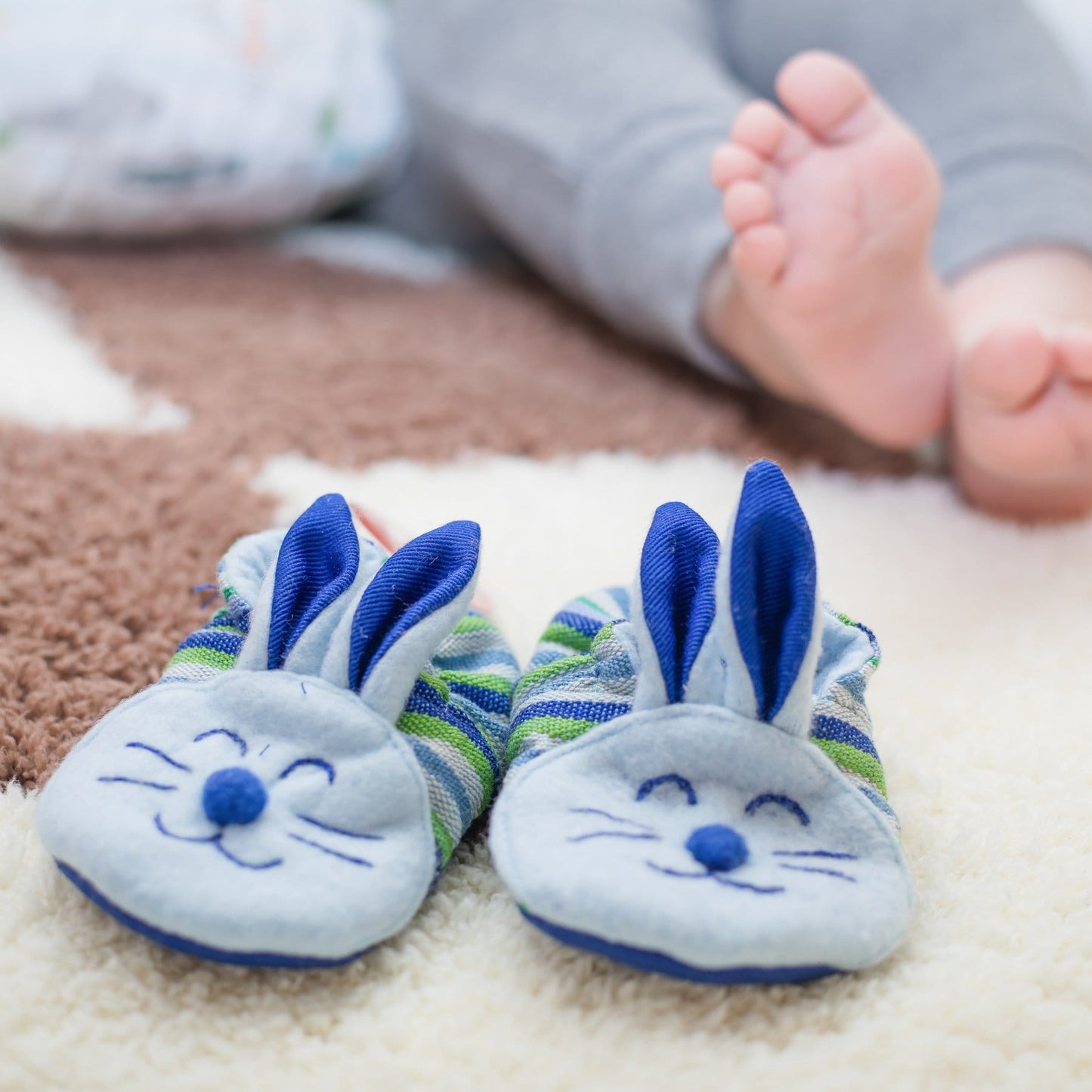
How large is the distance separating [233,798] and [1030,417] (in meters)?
0.58

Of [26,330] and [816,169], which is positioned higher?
[816,169]

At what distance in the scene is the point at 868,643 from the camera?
485mm

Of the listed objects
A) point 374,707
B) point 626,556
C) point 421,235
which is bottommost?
point 421,235

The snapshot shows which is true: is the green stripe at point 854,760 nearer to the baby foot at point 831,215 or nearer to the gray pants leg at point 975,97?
the baby foot at point 831,215

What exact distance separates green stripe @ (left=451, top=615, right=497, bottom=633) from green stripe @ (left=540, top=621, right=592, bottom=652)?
0.03 metres

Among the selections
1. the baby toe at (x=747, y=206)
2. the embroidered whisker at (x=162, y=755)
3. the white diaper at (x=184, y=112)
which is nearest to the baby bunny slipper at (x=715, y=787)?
the embroidered whisker at (x=162, y=755)

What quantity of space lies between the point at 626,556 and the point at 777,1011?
35 centimetres

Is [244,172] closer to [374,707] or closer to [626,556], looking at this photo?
[626,556]

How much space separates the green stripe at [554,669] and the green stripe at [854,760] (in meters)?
0.10

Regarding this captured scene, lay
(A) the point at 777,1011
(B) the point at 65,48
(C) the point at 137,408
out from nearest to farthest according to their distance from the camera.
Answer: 1. (A) the point at 777,1011
2. (C) the point at 137,408
3. (B) the point at 65,48

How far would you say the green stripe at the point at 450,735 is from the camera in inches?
17.5

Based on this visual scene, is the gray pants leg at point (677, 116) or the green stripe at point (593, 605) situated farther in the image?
the gray pants leg at point (677, 116)

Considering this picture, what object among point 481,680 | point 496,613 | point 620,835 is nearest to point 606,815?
point 620,835

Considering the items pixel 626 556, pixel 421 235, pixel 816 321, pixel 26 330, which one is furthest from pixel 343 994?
pixel 421 235
